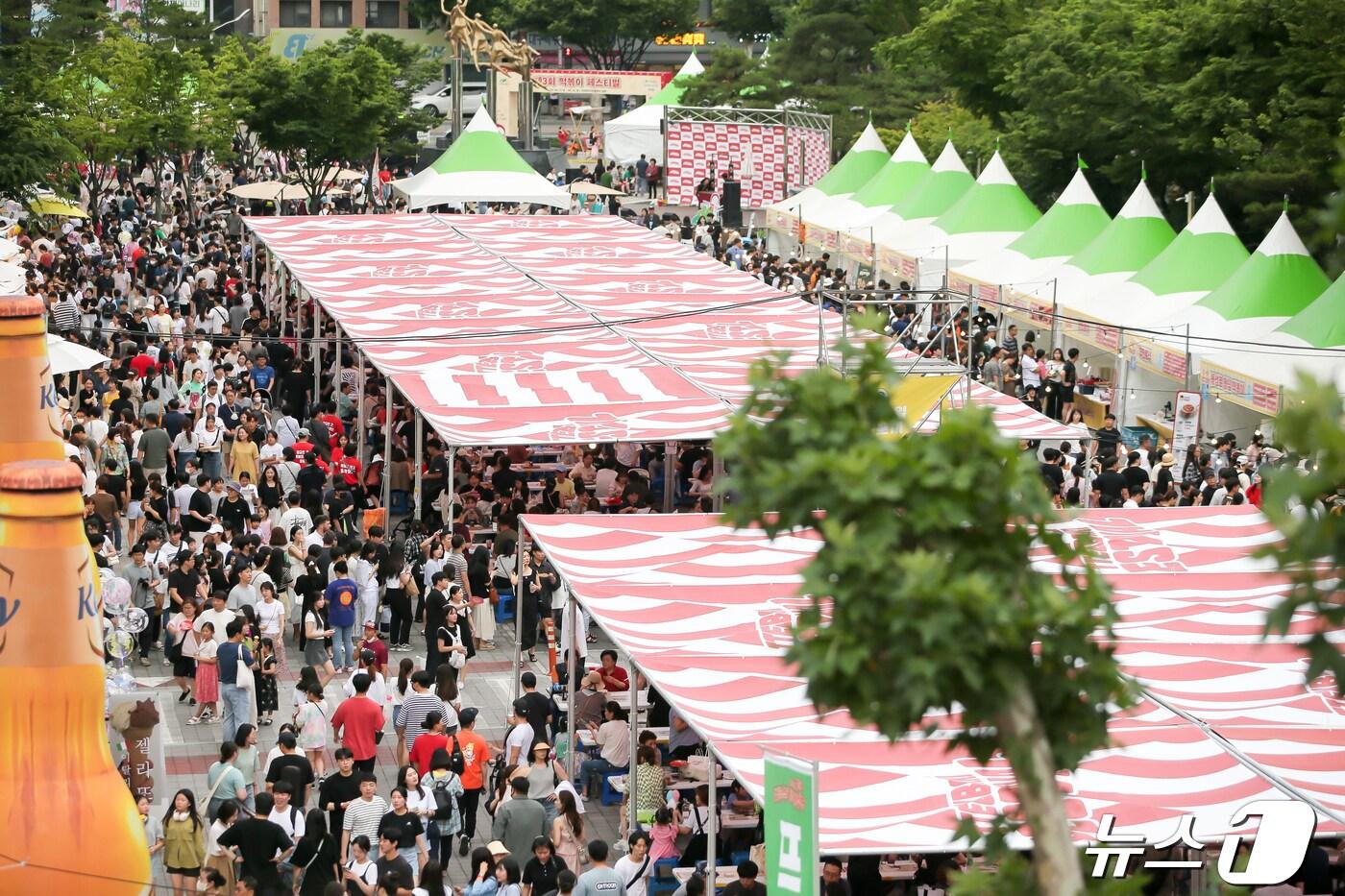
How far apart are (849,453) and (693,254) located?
24299 millimetres

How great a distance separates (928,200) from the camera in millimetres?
35344

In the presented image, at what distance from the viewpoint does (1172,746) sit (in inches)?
393

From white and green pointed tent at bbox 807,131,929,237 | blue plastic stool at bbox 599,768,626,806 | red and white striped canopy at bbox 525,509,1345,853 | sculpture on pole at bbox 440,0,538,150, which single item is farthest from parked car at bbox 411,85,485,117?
blue plastic stool at bbox 599,768,626,806

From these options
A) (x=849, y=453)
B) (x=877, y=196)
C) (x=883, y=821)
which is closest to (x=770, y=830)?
(x=883, y=821)

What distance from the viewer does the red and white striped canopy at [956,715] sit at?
9.41 metres

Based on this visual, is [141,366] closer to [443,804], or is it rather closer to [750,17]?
[443,804]

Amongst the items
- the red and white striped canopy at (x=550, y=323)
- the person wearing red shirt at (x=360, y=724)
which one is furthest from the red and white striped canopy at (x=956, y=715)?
the red and white striped canopy at (x=550, y=323)

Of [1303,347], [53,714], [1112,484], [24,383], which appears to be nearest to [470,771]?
[24,383]

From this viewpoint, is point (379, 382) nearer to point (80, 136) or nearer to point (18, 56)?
point (18, 56)

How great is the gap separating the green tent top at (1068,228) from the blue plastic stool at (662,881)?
19452mm

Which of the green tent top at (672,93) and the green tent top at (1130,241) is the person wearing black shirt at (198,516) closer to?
the green tent top at (1130,241)

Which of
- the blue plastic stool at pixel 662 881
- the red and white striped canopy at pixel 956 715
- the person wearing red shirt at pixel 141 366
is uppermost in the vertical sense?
the red and white striped canopy at pixel 956 715

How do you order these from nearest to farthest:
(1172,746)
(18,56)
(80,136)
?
(1172,746) → (18,56) → (80,136)

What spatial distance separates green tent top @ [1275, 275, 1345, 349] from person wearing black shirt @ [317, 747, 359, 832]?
14.2m
